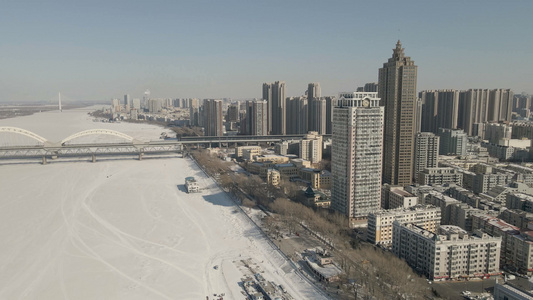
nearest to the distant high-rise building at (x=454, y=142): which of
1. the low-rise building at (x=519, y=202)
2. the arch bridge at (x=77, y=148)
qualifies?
the low-rise building at (x=519, y=202)

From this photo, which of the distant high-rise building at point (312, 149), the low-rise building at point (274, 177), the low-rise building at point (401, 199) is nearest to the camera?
the low-rise building at point (401, 199)

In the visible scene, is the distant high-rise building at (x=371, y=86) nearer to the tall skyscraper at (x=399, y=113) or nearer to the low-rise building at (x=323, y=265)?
the tall skyscraper at (x=399, y=113)

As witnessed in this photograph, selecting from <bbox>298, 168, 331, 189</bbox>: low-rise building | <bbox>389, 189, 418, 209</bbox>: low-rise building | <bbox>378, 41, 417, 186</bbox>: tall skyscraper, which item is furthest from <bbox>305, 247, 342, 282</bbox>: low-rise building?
<bbox>298, 168, 331, 189</bbox>: low-rise building

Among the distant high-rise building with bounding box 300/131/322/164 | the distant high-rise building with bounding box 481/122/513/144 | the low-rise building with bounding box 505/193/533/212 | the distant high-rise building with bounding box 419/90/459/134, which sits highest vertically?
the distant high-rise building with bounding box 419/90/459/134

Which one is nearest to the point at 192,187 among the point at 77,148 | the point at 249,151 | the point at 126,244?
the point at 126,244

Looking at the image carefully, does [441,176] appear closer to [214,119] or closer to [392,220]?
[392,220]

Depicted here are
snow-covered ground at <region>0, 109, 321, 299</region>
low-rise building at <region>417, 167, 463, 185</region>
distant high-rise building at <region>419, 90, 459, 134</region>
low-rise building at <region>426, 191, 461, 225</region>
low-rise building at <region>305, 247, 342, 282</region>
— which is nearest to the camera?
snow-covered ground at <region>0, 109, 321, 299</region>

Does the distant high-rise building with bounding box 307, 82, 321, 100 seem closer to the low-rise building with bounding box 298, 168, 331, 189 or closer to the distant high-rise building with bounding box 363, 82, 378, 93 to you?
the distant high-rise building with bounding box 363, 82, 378, 93
